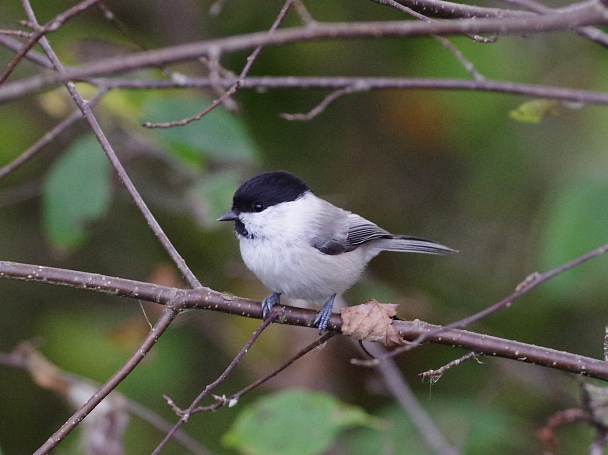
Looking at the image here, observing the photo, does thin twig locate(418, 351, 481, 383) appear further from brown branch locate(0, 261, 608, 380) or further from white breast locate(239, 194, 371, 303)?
white breast locate(239, 194, 371, 303)

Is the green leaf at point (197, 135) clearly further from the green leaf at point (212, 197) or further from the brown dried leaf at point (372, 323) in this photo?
the brown dried leaf at point (372, 323)

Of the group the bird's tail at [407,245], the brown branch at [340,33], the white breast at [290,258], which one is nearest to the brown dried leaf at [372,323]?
the white breast at [290,258]

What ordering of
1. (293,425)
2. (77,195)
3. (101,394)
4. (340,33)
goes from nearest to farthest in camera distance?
(340,33)
(101,394)
(293,425)
(77,195)

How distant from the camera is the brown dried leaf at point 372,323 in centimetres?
191

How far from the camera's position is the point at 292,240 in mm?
2678

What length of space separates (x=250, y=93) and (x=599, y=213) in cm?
198

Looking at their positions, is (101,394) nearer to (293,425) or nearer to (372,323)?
(372,323)

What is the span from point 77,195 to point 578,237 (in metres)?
2.09

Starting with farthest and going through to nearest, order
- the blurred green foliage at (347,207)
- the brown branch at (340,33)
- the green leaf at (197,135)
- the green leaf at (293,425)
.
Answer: the blurred green foliage at (347,207)
the green leaf at (197,135)
the green leaf at (293,425)
the brown branch at (340,33)

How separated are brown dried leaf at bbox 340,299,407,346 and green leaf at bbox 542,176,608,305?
1.29 m

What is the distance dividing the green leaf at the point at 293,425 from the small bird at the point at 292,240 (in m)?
0.37

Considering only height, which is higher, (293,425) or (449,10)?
(449,10)

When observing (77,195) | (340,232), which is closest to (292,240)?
(340,232)

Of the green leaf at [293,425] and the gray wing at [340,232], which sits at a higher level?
the gray wing at [340,232]
